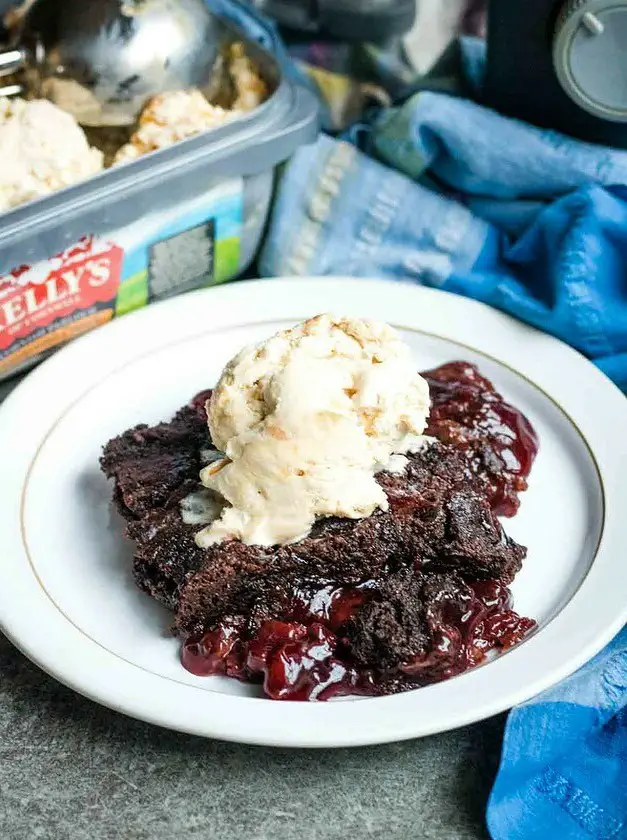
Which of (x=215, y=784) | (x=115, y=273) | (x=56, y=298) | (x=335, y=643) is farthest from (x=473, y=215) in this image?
(x=215, y=784)

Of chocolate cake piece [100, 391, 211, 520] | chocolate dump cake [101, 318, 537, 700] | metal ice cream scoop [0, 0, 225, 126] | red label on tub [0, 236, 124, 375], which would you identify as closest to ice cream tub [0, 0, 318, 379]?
red label on tub [0, 236, 124, 375]

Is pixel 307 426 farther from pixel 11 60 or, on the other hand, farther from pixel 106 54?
pixel 11 60

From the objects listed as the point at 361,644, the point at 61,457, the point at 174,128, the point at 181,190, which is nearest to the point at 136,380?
the point at 61,457

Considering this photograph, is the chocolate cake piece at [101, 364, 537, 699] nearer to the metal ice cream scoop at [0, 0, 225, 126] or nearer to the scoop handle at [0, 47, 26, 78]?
the metal ice cream scoop at [0, 0, 225, 126]

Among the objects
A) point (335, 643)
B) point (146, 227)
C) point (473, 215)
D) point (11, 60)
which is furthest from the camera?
point (473, 215)

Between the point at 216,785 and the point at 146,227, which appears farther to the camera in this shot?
the point at 146,227

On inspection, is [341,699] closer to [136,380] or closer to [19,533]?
[19,533]
